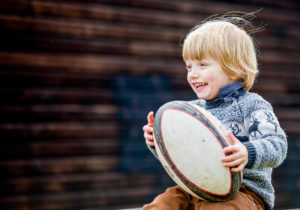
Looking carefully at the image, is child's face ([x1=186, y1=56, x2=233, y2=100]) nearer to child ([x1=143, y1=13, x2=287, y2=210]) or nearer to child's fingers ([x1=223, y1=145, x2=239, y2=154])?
child ([x1=143, y1=13, x2=287, y2=210])

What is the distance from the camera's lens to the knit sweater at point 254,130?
1636 millimetres

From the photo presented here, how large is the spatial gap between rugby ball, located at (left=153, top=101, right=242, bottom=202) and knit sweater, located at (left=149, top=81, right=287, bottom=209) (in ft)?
0.44

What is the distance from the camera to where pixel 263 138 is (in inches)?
66.4

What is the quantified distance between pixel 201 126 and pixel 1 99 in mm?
2536

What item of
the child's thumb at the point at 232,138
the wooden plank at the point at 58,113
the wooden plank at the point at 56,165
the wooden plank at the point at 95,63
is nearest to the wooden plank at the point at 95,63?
the wooden plank at the point at 95,63

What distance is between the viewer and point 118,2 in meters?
4.02

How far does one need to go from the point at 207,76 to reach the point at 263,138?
1.49ft

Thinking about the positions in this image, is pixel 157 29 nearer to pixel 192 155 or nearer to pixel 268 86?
pixel 268 86

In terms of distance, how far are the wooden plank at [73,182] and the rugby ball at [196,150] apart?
7.53 feet

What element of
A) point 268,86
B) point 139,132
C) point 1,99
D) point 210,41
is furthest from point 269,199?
point 268,86

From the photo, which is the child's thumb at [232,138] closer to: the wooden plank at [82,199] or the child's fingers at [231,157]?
the child's fingers at [231,157]

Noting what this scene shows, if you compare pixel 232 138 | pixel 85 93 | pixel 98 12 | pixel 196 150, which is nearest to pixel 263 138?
pixel 232 138

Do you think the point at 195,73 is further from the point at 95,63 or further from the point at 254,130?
the point at 95,63

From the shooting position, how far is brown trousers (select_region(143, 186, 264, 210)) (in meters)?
1.70
